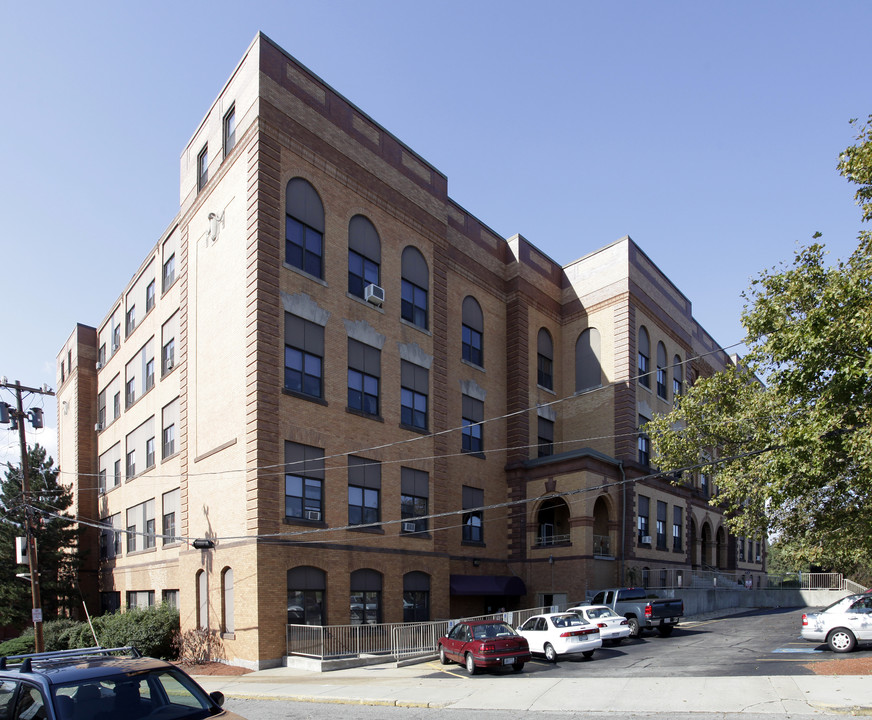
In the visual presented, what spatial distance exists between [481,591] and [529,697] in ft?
64.4

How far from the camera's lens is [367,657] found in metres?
25.3

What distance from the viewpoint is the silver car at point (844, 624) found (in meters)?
20.0

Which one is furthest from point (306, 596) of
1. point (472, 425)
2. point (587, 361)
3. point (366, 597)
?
point (587, 361)

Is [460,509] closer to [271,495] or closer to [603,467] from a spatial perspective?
[603,467]

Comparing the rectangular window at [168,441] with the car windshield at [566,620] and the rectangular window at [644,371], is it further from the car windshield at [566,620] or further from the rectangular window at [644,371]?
the rectangular window at [644,371]

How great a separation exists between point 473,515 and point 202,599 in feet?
45.0

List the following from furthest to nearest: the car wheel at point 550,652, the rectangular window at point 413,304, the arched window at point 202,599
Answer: the rectangular window at point 413,304 < the arched window at point 202,599 < the car wheel at point 550,652

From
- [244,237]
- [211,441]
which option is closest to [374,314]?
[244,237]

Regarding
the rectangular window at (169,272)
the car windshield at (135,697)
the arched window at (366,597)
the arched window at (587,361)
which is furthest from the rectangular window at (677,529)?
the car windshield at (135,697)

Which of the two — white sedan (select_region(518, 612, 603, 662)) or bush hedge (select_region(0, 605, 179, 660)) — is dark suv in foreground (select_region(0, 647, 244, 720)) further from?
bush hedge (select_region(0, 605, 179, 660))

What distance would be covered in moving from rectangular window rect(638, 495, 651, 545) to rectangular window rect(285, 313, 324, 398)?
21.4 m

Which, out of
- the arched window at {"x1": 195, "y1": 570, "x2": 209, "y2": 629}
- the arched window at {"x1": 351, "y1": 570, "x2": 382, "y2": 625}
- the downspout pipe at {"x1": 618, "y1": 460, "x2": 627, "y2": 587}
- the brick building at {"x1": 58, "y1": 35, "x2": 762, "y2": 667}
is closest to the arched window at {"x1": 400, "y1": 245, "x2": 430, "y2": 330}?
the brick building at {"x1": 58, "y1": 35, "x2": 762, "y2": 667}

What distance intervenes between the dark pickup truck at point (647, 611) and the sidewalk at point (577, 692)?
372 inches

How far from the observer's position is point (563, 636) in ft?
74.7
